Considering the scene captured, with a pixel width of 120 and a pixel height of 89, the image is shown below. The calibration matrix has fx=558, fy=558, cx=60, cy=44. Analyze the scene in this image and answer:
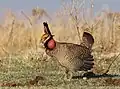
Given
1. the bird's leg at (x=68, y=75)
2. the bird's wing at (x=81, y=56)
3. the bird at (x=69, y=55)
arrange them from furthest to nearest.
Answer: the bird's leg at (x=68, y=75)
the bird's wing at (x=81, y=56)
the bird at (x=69, y=55)

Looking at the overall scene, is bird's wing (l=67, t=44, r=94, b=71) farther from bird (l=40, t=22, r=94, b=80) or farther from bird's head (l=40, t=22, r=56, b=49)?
bird's head (l=40, t=22, r=56, b=49)

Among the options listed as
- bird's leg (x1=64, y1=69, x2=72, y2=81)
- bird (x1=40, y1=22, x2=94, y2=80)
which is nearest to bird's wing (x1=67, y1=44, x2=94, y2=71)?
bird (x1=40, y1=22, x2=94, y2=80)

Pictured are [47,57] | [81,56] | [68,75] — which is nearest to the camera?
[81,56]

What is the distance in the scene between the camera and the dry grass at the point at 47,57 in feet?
37.4

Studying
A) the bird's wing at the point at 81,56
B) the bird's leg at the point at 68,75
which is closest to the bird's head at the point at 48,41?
the bird's wing at the point at 81,56

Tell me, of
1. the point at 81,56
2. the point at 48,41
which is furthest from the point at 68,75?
the point at 48,41

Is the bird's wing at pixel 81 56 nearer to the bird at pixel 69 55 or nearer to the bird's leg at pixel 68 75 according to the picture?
the bird at pixel 69 55

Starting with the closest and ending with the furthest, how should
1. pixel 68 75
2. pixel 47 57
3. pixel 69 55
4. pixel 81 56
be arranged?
pixel 69 55 < pixel 81 56 < pixel 68 75 < pixel 47 57

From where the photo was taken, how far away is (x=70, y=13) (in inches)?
612

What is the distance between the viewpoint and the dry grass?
11406 mm

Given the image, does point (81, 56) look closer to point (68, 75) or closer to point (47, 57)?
point (68, 75)

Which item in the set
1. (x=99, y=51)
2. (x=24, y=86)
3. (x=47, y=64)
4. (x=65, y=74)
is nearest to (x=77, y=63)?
(x=65, y=74)

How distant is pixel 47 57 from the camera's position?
1554 centimetres

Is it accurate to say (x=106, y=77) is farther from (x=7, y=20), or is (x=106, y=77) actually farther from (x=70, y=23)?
(x=7, y=20)
